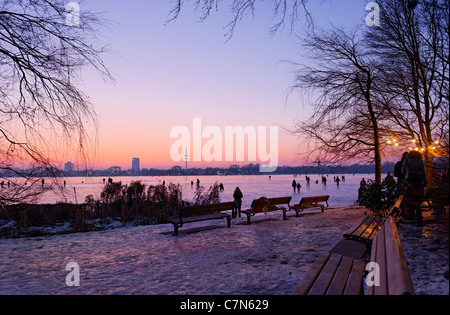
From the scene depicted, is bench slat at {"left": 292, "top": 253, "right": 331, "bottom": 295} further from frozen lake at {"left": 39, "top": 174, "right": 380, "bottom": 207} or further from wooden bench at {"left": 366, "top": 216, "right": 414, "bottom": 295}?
frozen lake at {"left": 39, "top": 174, "right": 380, "bottom": 207}

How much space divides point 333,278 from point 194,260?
141 inches

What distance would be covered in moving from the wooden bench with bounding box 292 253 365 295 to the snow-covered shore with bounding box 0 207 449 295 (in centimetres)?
91

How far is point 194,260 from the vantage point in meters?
6.28

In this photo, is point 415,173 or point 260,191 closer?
point 415,173

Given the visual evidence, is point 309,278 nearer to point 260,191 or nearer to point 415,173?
point 415,173

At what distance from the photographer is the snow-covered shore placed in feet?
15.3

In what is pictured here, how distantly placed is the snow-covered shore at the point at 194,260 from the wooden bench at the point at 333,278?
35.9 inches

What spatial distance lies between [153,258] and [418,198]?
7.44 meters

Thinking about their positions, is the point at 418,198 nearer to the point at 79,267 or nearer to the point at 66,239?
the point at 79,267

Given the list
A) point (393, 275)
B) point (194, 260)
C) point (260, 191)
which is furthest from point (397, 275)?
point (260, 191)

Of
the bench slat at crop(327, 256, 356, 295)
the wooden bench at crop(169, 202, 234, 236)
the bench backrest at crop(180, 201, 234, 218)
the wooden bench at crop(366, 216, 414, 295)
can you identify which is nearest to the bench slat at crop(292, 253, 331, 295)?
the bench slat at crop(327, 256, 356, 295)
